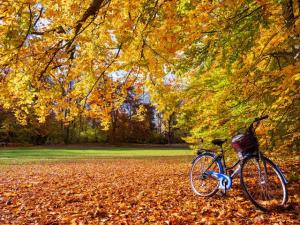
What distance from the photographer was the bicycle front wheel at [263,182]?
4469mm

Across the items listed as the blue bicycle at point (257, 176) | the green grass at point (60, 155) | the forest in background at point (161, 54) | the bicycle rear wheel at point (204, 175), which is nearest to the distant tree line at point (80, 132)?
the green grass at point (60, 155)

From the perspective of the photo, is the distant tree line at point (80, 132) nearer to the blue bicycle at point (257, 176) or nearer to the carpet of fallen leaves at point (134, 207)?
the carpet of fallen leaves at point (134, 207)

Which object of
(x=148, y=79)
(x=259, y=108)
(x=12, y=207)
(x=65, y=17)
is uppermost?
(x=65, y=17)

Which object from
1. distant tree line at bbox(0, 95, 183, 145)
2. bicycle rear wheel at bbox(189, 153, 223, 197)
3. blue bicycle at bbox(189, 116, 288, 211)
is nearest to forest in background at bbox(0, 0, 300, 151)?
blue bicycle at bbox(189, 116, 288, 211)

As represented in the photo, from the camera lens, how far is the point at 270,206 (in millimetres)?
4488

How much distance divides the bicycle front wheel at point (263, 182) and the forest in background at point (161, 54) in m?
1.02

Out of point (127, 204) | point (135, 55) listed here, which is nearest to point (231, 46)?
point (135, 55)

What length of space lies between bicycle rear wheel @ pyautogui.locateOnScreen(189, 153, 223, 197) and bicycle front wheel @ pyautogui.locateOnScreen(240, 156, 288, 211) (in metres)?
0.79

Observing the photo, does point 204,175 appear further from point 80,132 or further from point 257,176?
point 80,132

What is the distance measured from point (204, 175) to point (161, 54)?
2.25 metres

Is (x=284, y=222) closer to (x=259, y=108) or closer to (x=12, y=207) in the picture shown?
(x=259, y=108)

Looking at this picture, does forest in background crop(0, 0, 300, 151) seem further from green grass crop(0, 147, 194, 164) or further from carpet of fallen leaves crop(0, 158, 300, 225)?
green grass crop(0, 147, 194, 164)

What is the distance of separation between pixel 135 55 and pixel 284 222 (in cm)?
381

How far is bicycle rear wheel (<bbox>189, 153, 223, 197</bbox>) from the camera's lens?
5.64 metres
